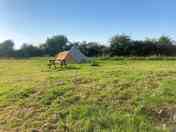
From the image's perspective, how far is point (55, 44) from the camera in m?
39.9

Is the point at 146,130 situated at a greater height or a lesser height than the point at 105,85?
lesser

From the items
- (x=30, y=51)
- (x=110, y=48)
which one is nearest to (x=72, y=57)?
(x=110, y=48)

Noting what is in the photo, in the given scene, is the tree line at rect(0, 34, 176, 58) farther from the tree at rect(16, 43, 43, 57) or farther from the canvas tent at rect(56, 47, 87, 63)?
the canvas tent at rect(56, 47, 87, 63)

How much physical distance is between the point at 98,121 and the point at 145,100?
1.25m

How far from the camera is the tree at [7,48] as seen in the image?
41.1m

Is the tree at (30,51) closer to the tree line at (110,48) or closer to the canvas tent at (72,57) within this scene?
the tree line at (110,48)

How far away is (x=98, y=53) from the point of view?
33219 millimetres

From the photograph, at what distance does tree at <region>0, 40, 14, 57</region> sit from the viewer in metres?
41.1

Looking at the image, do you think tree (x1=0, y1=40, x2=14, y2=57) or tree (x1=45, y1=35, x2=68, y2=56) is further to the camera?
tree (x1=0, y1=40, x2=14, y2=57)

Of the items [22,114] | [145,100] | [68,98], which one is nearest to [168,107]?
[145,100]

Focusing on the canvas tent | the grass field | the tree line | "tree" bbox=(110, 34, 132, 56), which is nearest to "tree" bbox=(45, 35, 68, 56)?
the tree line

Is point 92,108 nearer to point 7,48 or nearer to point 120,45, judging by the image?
point 120,45

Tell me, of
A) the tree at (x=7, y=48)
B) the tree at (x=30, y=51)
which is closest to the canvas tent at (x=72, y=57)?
the tree at (x=30, y=51)

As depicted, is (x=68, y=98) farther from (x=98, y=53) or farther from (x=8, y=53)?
(x=8, y=53)
